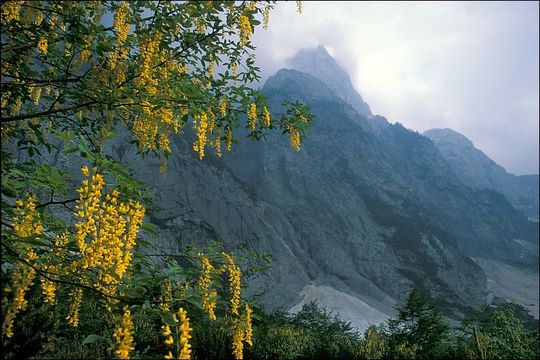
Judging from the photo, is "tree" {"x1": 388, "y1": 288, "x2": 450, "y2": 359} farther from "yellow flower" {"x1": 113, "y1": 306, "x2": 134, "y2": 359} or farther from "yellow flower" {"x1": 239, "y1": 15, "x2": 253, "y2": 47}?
"yellow flower" {"x1": 239, "y1": 15, "x2": 253, "y2": 47}

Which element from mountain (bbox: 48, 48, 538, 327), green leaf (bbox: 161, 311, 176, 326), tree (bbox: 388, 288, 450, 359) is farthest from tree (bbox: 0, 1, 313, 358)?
mountain (bbox: 48, 48, 538, 327)

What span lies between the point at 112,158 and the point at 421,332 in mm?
8302

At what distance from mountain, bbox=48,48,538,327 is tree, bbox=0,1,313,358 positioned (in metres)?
39.7

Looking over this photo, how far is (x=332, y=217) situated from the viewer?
11500 centimetres

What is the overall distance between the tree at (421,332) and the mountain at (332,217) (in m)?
35.2

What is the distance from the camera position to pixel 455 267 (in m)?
118

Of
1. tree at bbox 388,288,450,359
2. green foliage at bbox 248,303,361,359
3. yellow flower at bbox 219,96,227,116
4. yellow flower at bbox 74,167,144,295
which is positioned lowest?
green foliage at bbox 248,303,361,359

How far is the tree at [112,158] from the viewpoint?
3.78m

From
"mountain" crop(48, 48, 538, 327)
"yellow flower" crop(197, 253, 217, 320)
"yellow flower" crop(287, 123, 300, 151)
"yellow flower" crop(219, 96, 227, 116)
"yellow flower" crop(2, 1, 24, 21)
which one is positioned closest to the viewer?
"yellow flower" crop(197, 253, 217, 320)

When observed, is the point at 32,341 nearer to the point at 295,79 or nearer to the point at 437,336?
the point at 437,336

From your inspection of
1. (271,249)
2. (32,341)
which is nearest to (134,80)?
(32,341)

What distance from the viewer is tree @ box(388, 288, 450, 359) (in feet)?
27.8

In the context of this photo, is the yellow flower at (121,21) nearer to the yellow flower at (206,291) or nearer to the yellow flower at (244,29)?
the yellow flower at (244,29)

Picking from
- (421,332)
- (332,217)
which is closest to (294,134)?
(421,332)
